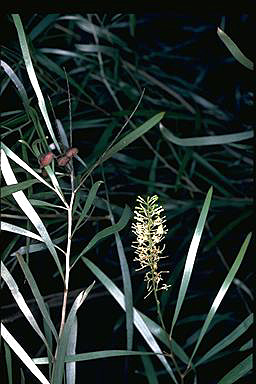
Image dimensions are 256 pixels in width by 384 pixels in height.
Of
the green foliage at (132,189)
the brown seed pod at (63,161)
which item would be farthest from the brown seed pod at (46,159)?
the green foliage at (132,189)

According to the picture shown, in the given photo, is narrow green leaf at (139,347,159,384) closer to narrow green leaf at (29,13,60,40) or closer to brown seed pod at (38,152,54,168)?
brown seed pod at (38,152,54,168)

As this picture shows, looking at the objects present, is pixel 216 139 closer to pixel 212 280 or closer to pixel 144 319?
pixel 144 319

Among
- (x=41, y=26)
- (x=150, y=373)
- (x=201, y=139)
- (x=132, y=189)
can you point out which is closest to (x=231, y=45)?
(x=201, y=139)

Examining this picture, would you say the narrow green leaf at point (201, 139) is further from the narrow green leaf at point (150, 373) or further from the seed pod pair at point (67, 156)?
the narrow green leaf at point (150, 373)

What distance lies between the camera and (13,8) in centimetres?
35

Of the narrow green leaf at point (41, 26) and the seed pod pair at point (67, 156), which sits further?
the narrow green leaf at point (41, 26)

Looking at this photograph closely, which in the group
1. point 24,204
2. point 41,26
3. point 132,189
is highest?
point 41,26

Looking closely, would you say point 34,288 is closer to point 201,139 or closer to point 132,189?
point 201,139

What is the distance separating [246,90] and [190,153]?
0.29 m

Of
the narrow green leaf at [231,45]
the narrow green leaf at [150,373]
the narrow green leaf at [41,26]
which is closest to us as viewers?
the narrow green leaf at [231,45]

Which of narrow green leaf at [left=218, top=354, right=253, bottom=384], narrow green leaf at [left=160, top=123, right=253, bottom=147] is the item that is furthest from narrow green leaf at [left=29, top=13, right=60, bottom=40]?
narrow green leaf at [left=218, top=354, right=253, bottom=384]

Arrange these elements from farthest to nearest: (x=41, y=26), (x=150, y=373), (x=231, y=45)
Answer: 1. (x=41, y=26)
2. (x=150, y=373)
3. (x=231, y=45)

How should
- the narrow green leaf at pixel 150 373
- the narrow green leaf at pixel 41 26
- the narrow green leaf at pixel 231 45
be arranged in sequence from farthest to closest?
the narrow green leaf at pixel 41 26 → the narrow green leaf at pixel 150 373 → the narrow green leaf at pixel 231 45

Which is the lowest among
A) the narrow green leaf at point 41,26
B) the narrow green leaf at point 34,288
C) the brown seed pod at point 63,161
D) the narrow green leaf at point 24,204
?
the narrow green leaf at point 34,288
